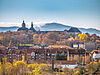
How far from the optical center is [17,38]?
1284 centimetres

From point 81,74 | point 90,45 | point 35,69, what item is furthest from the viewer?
point 90,45

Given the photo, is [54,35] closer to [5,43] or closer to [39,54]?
[5,43]

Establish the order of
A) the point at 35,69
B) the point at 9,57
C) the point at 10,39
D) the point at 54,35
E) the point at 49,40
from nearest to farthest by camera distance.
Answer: the point at 35,69, the point at 9,57, the point at 10,39, the point at 49,40, the point at 54,35

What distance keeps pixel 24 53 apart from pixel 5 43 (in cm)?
393

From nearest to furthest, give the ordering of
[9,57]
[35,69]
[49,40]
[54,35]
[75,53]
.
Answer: [35,69] < [9,57] < [75,53] < [49,40] < [54,35]

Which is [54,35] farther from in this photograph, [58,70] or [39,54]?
[58,70]

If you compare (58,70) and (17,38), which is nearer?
(58,70)

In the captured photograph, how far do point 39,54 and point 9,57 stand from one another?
0.91 meters

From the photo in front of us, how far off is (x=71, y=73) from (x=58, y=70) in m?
0.52

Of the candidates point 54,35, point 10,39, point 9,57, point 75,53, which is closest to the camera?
point 9,57

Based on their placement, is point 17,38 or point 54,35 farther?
point 54,35

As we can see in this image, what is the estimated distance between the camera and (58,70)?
198 inches

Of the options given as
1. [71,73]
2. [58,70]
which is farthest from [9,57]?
[71,73]

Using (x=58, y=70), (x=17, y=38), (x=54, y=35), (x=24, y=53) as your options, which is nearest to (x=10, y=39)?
(x=17, y=38)
